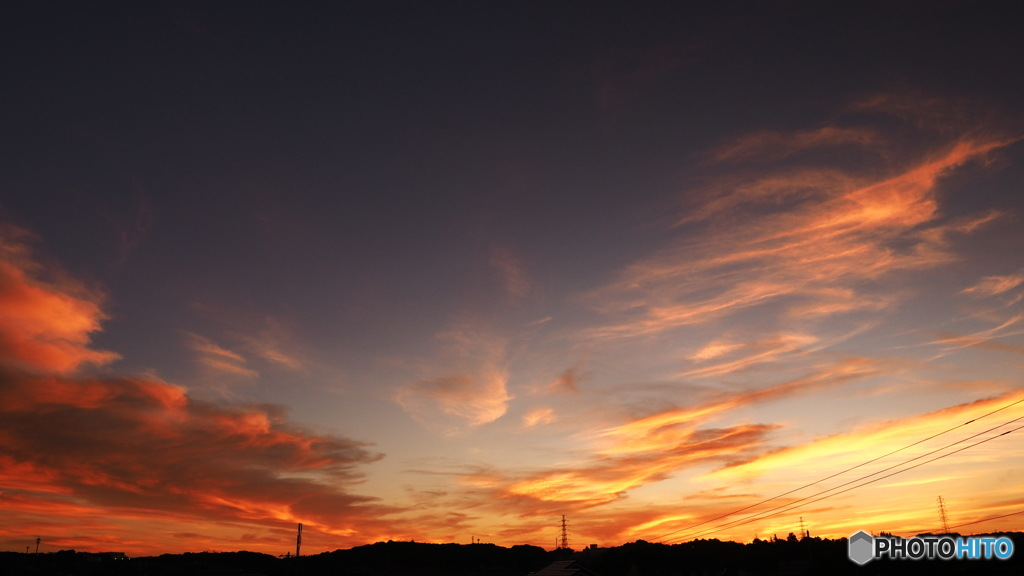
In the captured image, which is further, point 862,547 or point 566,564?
point 566,564

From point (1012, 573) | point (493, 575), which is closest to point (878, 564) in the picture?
point (1012, 573)

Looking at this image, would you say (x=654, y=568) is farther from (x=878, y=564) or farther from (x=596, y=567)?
(x=596, y=567)

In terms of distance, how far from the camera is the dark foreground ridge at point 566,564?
68531mm

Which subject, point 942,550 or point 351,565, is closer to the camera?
point 942,550

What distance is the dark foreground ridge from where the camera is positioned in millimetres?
68531

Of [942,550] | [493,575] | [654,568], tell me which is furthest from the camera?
[493,575]

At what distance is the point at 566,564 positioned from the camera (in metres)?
104

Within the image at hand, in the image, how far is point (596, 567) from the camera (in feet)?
531

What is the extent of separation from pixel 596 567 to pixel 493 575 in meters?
28.8

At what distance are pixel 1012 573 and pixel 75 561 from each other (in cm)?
20189

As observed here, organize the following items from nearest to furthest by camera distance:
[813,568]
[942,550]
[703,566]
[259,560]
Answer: [942,550], [813,568], [703,566], [259,560]

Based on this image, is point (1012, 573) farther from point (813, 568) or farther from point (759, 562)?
point (759, 562)

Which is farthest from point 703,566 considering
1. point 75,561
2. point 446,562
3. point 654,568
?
point 75,561

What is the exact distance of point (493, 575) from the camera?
151 meters
